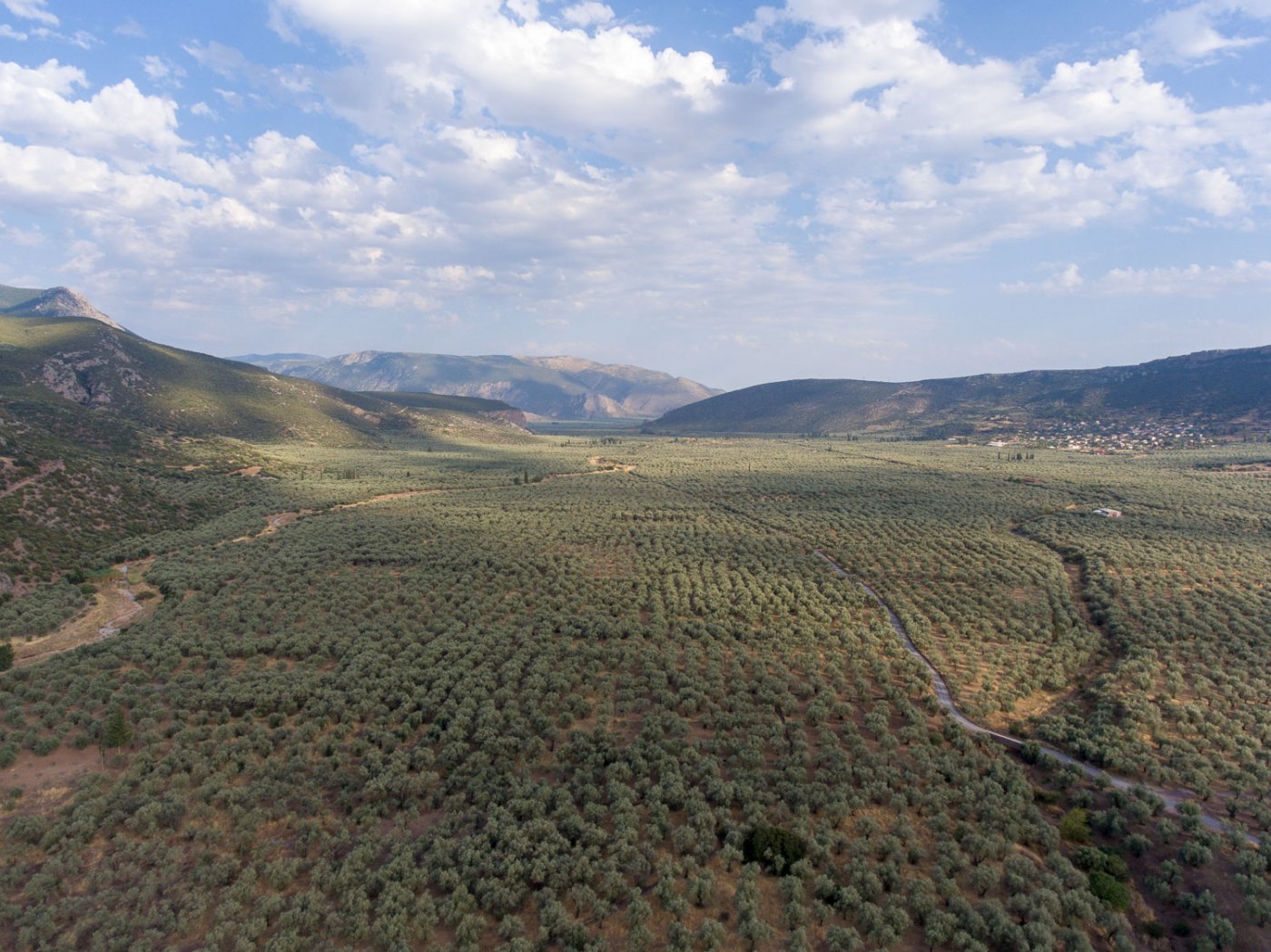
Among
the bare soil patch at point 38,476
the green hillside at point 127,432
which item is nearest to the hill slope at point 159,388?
the green hillside at point 127,432

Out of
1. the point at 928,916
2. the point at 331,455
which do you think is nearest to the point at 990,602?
the point at 928,916

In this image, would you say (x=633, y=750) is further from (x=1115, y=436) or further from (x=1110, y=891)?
(x=1115, y=436)

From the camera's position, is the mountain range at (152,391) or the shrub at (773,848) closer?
the shrub at (773,848)

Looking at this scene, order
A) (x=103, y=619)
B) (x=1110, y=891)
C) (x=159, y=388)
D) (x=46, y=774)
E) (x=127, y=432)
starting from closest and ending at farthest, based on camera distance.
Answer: (x=1110, y=891)
(x=46, y=774)
(x=103, y=619)
(x=127, y=432)
(x=159, y=388)

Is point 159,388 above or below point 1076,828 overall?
above

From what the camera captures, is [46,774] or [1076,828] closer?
[1076,828]

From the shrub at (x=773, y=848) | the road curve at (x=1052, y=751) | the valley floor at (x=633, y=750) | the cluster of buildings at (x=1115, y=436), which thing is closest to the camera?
the valley floor at (x=633, y=750)

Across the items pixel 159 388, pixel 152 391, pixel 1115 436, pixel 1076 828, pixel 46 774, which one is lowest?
pixel 1076 828

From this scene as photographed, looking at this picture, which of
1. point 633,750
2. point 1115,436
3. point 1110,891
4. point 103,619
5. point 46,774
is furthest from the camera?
point 1115,436

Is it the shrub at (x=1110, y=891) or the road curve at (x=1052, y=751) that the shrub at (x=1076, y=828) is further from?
the road curve at (x=1052, y=751)

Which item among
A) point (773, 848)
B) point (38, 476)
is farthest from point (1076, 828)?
point (38, 476)

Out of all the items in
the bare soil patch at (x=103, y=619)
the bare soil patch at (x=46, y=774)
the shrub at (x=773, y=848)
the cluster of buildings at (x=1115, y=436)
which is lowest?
the shrub at (x=773, y=848)
